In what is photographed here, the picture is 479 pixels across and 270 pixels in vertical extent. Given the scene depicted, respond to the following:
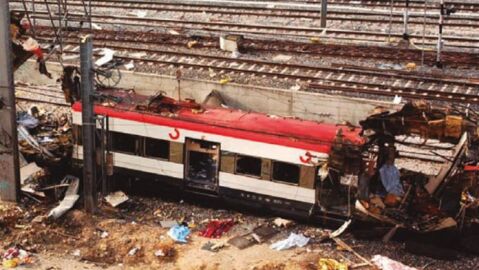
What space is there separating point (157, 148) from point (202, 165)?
113 centimetres

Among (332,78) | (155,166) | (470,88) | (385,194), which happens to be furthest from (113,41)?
(385,194)

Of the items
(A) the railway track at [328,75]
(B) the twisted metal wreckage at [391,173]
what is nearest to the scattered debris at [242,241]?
(B) the twisted metal wreckage at [391,173]

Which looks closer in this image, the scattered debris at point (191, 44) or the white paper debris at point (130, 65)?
the white paper debris at point (130, 65)

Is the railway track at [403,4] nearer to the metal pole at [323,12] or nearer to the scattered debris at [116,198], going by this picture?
the metal pole at [323,12]

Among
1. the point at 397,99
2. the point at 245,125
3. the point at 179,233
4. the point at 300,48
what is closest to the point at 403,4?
the point at 300,48

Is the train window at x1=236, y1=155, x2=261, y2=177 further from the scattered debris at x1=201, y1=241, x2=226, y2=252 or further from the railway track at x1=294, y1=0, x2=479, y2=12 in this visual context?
the railway track at x1=294, y1=0, x2=479, y2=12

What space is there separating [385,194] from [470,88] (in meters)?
7.67

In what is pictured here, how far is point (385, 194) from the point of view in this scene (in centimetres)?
1504

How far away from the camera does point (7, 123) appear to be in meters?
16.4

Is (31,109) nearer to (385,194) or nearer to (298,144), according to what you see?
(298,144)

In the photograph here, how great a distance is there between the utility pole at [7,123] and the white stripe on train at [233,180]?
1.60 meters

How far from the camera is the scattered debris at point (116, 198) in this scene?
659 inches

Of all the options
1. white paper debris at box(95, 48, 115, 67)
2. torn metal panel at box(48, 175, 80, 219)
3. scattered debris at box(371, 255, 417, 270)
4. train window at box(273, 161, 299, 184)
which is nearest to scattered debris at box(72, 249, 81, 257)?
torn metal panel at box(48, 175, 80, 219)

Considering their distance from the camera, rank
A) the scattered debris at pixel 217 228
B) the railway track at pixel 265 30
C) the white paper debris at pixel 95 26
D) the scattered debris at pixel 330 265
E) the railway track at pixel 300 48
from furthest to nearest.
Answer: the white paper debris at pixel 95 26 → the railway track at pixel 265 30 → the railway track at pixel 300 48 → the scattered debris at pixel 217 228 → the scattered debris at pixel 330 265
